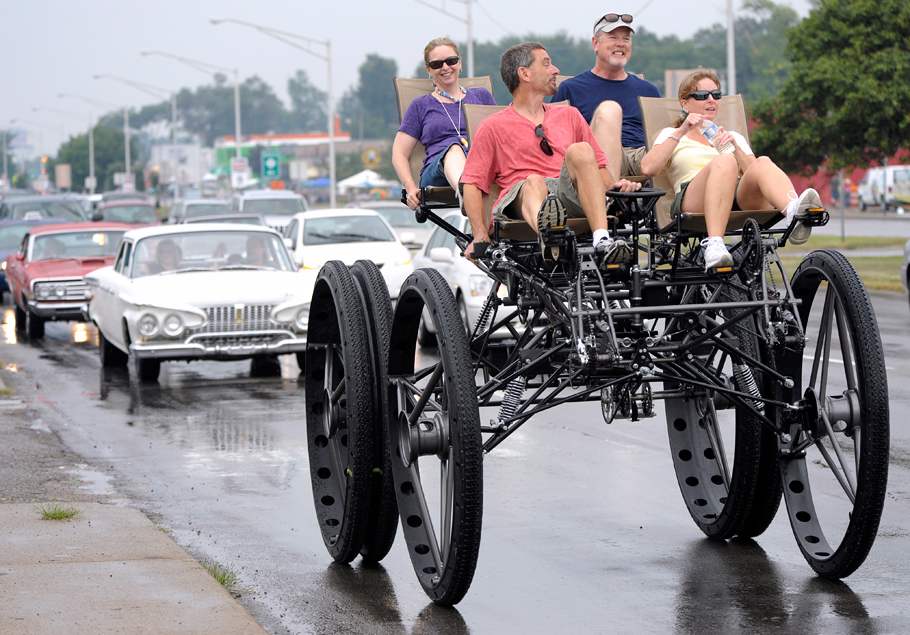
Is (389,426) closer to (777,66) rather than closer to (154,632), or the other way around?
(154,632)

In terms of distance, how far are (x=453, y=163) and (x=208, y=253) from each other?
945 centimetres

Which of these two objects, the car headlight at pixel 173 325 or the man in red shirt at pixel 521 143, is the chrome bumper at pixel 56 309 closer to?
the car headlight at pixel 173 325

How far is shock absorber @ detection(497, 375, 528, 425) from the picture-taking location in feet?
22.9

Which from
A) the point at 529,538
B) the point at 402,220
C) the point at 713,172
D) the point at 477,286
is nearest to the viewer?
the point at 713,172

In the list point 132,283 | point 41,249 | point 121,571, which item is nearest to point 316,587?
point 121,571

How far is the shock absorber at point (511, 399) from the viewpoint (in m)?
6.99

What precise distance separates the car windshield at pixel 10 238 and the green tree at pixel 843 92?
1406 centimetres

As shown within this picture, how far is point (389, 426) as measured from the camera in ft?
24.2

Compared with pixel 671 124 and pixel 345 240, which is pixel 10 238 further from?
pixel 671 124

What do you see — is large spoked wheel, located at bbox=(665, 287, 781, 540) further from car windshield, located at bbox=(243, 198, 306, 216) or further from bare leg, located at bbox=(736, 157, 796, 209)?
car windshield, located at bbox=(243, 198, 306, 216)

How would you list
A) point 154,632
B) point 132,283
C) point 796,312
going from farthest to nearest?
1. point 132,283
2. point 796,312
3. point 154,632

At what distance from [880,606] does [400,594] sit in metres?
2.02

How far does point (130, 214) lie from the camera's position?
45219mm

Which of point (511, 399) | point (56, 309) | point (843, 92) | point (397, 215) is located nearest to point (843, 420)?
point (511, 399)
